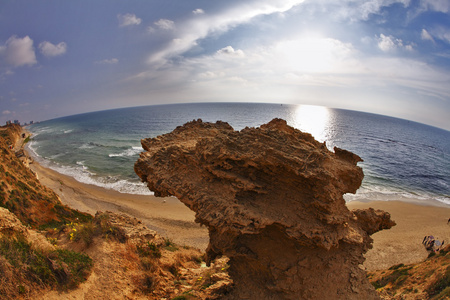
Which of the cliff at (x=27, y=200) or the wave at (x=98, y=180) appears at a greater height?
the cliff at (x=27, y=200)

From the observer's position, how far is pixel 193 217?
25.3m

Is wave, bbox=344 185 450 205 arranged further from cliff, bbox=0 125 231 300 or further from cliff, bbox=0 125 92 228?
cliff, bbox=0 125 92 228

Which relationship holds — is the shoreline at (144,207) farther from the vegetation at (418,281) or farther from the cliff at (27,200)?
the vegetation at (418,281)

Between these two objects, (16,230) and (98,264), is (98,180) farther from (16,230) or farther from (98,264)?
(98,264)

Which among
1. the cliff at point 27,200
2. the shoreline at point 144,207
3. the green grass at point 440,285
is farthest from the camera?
the shoreline at point 144,207

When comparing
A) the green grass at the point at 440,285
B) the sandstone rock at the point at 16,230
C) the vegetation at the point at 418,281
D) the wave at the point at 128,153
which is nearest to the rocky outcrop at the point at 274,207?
the vegetation at the point at 418,281

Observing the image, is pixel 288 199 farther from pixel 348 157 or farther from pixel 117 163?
pixel 117 163

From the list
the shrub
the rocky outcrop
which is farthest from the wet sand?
the shrub

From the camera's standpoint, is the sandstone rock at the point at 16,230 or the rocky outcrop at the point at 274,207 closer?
the rocky outcrop at the point at 274,207

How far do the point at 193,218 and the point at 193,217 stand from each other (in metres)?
0.15

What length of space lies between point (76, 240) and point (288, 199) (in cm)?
1104

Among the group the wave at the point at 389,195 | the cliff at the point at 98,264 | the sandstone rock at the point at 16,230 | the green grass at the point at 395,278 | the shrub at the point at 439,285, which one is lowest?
the green grass at the point at 395,278

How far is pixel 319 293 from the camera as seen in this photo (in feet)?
24.8

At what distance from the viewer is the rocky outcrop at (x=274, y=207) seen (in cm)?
727
